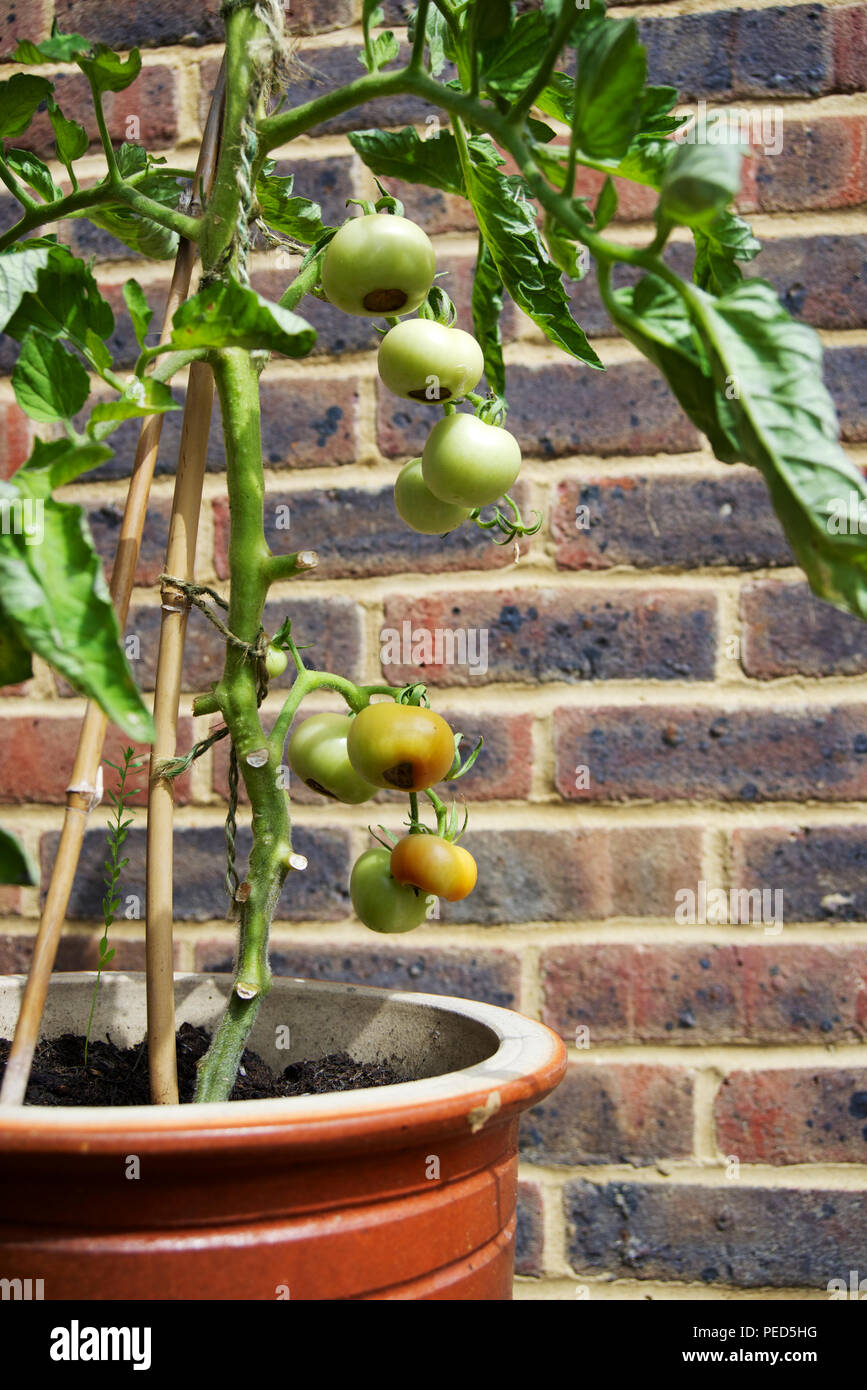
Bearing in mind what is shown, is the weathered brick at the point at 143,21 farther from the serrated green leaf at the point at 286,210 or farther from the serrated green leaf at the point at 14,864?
the serrated green leaf at the point at 14,864

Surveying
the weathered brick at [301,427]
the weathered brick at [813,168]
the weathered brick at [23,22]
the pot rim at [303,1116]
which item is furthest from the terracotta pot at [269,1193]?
the weathered brick at [23,22]

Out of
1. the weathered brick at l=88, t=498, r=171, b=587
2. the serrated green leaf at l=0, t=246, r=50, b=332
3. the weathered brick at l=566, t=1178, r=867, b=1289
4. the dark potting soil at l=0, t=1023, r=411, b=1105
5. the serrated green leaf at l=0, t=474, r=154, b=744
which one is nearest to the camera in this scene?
the serrated green leaf at l=0, t=474, r=154, b=744

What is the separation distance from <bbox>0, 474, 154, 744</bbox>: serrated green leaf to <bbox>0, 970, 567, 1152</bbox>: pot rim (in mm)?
159

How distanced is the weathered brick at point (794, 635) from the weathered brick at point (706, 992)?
0.22 m

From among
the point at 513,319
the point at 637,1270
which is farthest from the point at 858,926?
the point at 513,319

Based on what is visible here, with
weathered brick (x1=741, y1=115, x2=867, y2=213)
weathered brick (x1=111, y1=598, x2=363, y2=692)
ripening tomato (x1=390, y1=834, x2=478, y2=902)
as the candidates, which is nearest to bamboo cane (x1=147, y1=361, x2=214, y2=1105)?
ripening tomato (x1=390, y1=834, x2=478, y2=902)

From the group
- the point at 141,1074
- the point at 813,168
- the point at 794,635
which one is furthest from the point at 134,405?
the point at 813,168

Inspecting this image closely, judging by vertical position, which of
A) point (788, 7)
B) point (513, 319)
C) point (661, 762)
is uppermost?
point (788, 7)

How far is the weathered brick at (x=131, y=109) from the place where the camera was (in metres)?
0.95

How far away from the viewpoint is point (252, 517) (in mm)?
531

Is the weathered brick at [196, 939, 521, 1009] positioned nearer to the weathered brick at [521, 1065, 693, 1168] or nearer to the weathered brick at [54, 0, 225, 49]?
the weathered brick at [521, 1065, 693, 1168]

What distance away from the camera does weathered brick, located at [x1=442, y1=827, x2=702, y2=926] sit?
872 millimetres
